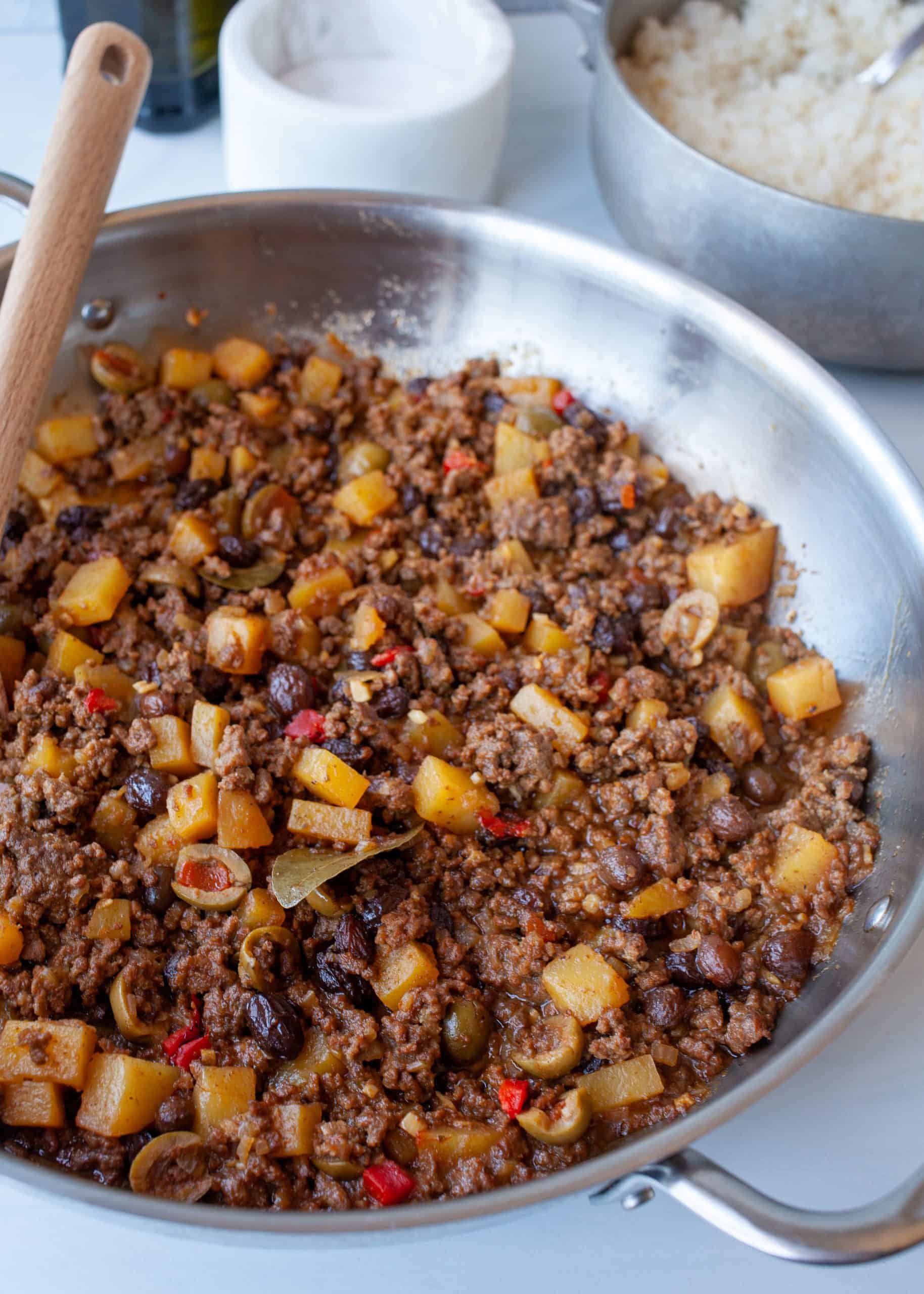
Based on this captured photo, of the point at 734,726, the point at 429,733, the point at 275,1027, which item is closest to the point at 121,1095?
the point at 275,1027

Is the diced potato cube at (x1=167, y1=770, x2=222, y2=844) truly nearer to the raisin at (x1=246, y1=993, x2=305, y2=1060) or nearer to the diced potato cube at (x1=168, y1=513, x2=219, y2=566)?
the raisin at (x1=246, y1=993, x2=305, y2=1060)

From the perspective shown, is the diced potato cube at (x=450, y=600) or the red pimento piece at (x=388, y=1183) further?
the diced potato cube at (x=450, y=600)

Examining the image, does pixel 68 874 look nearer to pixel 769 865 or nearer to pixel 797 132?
pixel 769 865

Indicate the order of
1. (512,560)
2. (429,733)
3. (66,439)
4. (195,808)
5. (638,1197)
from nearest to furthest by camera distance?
(638,1197) < (195,808) < (429,733) < (512,560) < (66,439)

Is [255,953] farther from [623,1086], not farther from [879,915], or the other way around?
[879,915]

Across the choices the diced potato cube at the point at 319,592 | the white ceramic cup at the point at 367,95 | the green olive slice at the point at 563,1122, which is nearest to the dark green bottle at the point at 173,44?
the white ceramic cup at the point at 367,95

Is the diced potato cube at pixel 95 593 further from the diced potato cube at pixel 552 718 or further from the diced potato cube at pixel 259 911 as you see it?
the diced potato cube at pixel 552 718
